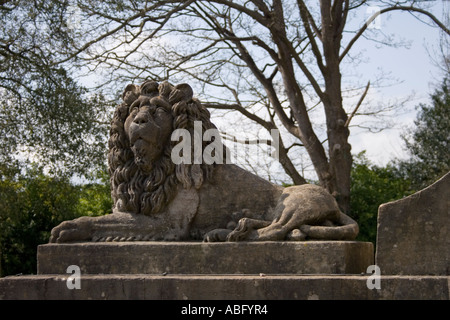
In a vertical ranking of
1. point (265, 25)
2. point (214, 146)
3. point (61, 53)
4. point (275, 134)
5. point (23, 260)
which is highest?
point (265, 25)

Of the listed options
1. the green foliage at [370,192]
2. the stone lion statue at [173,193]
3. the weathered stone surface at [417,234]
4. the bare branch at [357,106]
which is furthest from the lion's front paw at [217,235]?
the bare branch at [357,106]

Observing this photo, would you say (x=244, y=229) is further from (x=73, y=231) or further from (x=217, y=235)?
(x=73, y=231)

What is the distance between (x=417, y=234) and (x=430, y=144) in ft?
36.5

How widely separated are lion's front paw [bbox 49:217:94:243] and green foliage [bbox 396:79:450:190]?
1042 centimetres

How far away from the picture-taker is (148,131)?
6898mm

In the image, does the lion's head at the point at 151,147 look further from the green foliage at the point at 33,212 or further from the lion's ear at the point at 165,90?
the green foliage at the point at 33,212

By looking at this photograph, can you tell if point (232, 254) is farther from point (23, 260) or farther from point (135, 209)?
point (23, 260)

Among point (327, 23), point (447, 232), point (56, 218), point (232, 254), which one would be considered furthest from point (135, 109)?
point (327, 23)

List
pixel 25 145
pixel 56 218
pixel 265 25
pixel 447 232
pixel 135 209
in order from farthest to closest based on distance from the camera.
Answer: pixel 265 25
pixel 56 218
pixel 25 145
pixel 135 209
pixel 447 232

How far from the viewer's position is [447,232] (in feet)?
18.9

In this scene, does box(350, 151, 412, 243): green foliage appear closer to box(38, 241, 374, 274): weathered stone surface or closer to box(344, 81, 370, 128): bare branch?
box(344, 81, 370, 128): bare branch

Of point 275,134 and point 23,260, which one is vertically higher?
point 275,134

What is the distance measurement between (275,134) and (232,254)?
30.4ft

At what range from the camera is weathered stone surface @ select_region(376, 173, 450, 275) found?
19.0 ft
